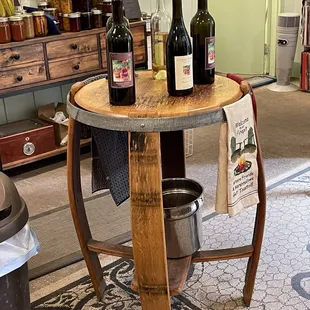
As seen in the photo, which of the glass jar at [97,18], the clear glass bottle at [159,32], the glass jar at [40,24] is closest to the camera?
the clear glass bottle at [159,32]

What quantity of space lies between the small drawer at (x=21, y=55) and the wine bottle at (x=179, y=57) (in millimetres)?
1317

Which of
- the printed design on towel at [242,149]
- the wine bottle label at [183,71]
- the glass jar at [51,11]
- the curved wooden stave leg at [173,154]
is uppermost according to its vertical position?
the glass jar at [51,11]

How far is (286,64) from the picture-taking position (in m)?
4.41

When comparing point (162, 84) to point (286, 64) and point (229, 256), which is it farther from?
point (286, 64)

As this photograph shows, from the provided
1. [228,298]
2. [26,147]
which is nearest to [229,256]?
[228,298]

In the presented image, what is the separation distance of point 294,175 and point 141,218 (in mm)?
1570

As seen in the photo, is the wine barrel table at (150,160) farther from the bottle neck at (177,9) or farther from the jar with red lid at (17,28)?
the jar with red lid at (17,28)

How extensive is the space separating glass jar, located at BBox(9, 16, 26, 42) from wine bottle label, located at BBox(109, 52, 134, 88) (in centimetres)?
133

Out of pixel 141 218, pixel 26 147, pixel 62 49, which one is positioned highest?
pixel 62 49

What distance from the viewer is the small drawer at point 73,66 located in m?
2.83

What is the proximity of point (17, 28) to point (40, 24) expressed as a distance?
0.50ft

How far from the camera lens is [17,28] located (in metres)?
2.64

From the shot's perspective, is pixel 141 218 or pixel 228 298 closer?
pixel 141 218

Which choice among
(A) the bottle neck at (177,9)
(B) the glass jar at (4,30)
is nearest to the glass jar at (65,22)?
(B) the glass jar at (4,30)
